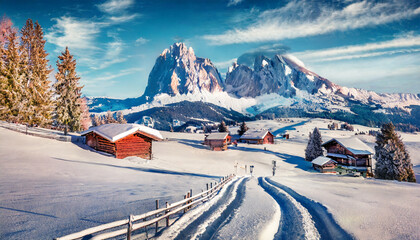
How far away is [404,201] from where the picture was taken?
10.9m

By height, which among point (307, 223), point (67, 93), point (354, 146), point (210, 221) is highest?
point (67, 93)

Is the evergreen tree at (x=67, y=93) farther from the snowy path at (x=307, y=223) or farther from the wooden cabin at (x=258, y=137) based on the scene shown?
the wooden cabin at (x=258, y=137)

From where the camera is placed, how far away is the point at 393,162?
30016 mm

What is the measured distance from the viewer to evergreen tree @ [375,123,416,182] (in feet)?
97.2

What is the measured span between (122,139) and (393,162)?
40.3 m

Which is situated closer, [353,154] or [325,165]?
[325,165]

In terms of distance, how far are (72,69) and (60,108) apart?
810 centimetres

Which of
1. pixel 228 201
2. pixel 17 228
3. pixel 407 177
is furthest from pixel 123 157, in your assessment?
pixel 407 177

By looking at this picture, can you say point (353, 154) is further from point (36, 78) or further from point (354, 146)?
point (36, 78)

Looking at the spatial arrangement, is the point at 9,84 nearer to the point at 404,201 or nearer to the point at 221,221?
the point at 221,221

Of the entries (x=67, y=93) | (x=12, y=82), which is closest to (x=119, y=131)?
(x=67, y=93)

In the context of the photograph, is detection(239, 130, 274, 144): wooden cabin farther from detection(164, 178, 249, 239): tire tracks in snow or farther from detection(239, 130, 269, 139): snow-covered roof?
detection(164, 178, 249, 239): tire tracks in snow

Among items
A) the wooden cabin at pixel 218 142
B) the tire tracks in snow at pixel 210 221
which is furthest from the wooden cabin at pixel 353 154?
the tire tracks in snow at pixel 210 221

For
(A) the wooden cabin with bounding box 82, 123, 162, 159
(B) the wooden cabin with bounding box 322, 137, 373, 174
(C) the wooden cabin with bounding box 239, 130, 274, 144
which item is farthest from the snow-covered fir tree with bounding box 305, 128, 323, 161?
(A) the wooden cabin with bounding box 82, 123, 162, 159
